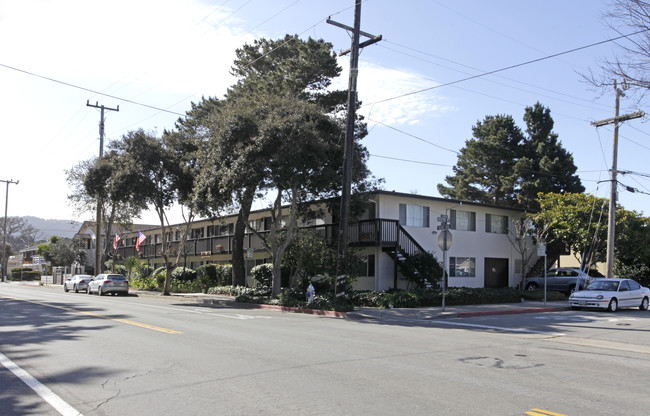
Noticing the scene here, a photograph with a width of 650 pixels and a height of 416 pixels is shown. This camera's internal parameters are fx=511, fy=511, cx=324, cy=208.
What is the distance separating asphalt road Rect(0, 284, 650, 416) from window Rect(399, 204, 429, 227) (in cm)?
1298

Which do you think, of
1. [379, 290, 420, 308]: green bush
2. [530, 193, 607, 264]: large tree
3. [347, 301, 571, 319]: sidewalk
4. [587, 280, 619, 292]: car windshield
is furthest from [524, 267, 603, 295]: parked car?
[379, 290, 420, 308]: green bush

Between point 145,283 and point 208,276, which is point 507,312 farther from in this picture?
point 145,283

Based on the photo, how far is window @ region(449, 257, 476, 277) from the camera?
1152 inches

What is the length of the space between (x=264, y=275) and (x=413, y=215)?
9.19 meters

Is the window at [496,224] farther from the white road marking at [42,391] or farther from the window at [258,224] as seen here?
the white road marking at [42,391]

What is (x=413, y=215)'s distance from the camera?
28.0 m

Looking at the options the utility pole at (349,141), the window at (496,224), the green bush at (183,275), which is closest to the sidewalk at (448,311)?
the utility pole at (349,141)

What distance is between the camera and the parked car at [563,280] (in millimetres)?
29392

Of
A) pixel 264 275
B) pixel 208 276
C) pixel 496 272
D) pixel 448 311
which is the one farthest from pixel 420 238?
pixel 208 276

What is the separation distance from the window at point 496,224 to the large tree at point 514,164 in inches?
548

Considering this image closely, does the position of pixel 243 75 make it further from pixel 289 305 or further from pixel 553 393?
pixel 553 393

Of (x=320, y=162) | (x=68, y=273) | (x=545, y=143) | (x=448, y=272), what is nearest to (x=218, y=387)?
(x=320, y=162)

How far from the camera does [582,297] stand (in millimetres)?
21953

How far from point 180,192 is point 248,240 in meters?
6.23
